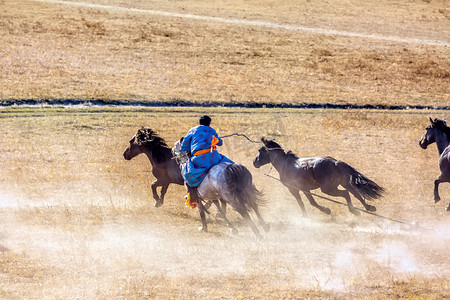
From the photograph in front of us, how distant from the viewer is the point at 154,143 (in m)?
14.3

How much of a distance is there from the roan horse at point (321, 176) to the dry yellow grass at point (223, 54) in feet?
49.6

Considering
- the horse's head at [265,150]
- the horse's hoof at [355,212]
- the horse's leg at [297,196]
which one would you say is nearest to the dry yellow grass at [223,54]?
the horse's head at [265,150]

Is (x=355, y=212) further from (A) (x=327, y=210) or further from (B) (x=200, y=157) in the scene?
(B) (x=200, y=157)

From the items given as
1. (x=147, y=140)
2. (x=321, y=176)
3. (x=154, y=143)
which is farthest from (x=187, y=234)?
(x=321, y=176)

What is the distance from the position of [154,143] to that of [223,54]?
24.7 meters

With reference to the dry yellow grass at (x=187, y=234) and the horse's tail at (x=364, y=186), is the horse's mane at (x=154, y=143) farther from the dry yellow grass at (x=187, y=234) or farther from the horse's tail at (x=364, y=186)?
the horse's tail at (x=364, y=186)

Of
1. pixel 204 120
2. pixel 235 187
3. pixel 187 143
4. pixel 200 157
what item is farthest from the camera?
pixel 187 143

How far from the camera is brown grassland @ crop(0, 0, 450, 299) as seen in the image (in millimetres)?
10195

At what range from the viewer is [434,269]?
1045 cm

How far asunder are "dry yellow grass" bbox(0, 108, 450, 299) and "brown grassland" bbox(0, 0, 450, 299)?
49mm

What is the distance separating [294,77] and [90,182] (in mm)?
20154

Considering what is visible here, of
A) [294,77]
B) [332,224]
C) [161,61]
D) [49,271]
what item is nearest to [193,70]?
[161,61]

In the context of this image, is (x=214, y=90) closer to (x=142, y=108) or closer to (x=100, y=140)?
(x=142, y=108)

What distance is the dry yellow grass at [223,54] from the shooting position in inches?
1195
